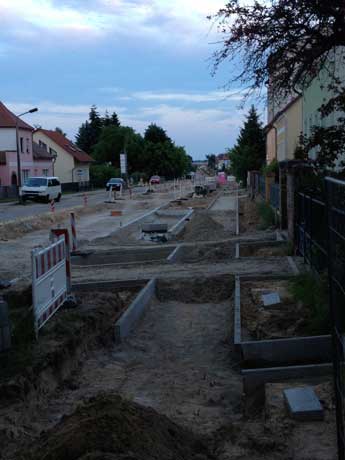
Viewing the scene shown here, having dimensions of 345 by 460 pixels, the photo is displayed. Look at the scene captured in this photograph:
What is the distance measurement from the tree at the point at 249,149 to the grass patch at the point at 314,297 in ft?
184

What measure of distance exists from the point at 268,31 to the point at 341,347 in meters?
7.28

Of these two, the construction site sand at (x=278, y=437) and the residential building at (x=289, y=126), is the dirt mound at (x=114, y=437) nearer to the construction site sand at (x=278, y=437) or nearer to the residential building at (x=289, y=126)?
the construction site sand at (x=278, y=437)

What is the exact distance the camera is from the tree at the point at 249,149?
66.4 metres

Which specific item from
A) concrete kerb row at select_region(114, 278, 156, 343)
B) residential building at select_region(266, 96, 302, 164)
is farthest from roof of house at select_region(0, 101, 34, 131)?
concrete kerb row at select_region(114, 278, 156, 343)

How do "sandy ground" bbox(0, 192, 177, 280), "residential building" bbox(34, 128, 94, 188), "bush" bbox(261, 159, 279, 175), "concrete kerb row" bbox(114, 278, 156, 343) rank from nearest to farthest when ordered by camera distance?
"concrete kerb row" bbox(114, 278, 156, 343) < "sandy ground" bbox(0, 192, 177, 280) < "bush" bbox(261, 159, 279, 175) < "residential building" bbox(34, 128, 94, 188)

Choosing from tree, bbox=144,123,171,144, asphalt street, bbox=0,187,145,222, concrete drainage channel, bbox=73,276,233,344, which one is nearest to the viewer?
concrete drainage channel, bbox=73,276,233,344

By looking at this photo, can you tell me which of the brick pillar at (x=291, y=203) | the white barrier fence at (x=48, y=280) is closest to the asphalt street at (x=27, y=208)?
the brick pillar at (x=291, y=203)

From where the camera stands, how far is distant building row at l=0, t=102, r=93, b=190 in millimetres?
62094

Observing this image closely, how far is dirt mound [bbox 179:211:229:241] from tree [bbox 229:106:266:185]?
3822 centimetres

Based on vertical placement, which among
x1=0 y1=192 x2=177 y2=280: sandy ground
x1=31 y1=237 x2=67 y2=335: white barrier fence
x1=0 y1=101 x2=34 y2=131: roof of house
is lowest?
x1=0 y1=192 x2=177 y2=280: sandy ground

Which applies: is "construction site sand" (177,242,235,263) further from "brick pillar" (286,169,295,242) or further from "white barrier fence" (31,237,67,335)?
"white barrier fence" (31,237,67,335)

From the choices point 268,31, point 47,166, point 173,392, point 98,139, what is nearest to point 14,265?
point 268,31

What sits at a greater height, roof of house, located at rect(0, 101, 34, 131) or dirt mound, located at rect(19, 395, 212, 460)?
roof of house, located at rect(0, 101, 34, 131)

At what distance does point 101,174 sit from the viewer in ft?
328
